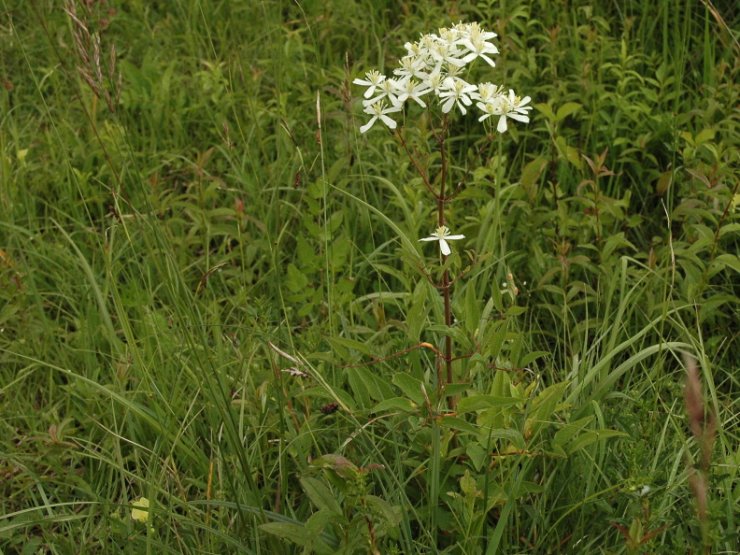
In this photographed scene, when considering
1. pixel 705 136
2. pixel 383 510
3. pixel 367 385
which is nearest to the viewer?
pixel 383 510

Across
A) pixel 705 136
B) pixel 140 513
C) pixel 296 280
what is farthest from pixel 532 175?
pixel 140 513

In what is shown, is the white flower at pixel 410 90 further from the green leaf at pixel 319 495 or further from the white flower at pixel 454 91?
the green leaf at pixel 319 495

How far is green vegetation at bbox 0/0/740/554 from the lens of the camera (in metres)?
1.62

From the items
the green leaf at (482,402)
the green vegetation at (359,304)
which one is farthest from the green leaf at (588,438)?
the green leaf at (482,402)

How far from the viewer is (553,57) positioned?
2.92m

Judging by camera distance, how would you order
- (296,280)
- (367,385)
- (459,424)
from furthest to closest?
(296,280) < (367,385) < (459,424)

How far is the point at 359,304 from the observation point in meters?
2.27

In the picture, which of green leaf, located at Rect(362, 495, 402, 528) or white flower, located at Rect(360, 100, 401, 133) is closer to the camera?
green leaf, located at Rect(362, 495, 402, 528)

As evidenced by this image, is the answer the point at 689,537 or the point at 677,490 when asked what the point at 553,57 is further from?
the point at 689,537

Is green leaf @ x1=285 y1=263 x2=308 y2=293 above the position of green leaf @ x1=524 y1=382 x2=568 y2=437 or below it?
below

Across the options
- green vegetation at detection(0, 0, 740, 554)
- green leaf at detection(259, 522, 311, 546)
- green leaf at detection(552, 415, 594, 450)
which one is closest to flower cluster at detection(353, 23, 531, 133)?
green vegetation at detection(0, 0, 740, 554)

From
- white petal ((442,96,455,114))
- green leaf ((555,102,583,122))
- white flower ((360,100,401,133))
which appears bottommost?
green leaf ((555,102,583,122))

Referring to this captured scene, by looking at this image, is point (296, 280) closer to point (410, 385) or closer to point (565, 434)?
point (410, 385)

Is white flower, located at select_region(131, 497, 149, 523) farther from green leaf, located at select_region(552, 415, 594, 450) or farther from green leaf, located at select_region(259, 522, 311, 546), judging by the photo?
green leaf, located at select_region(552, 415, 594, 450)
